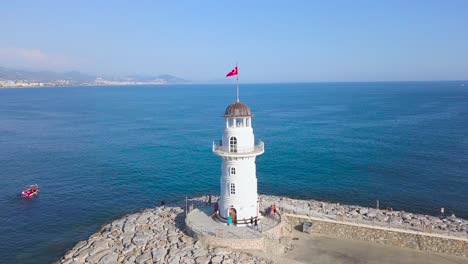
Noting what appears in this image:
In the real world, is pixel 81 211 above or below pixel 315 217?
below

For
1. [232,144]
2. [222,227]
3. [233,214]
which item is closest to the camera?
[232,144]

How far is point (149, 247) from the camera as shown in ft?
81.1

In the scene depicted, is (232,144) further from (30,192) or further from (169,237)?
(30,192)

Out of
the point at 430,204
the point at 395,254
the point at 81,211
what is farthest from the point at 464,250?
the point at 81,211

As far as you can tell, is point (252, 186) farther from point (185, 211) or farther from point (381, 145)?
point (381, 145)

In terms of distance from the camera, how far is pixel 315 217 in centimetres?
2755

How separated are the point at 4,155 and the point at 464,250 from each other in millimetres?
59539

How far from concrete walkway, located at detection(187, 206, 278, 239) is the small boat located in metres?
22.6

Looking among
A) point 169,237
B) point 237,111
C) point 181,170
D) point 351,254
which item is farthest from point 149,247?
point 181,170

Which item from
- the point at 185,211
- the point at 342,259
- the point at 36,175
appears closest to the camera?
the point at 342,259

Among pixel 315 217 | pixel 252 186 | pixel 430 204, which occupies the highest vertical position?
pixel 252 186

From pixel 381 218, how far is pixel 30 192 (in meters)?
35.5

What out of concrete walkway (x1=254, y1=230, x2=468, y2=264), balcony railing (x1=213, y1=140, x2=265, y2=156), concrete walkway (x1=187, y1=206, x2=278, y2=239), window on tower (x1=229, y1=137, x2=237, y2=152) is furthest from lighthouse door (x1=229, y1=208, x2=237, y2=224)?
window on tower (x1=229, y1=137, x2=237, y2=152)

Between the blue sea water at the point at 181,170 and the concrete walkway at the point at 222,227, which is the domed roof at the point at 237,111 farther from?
the blue sea water at the point at 181,170
